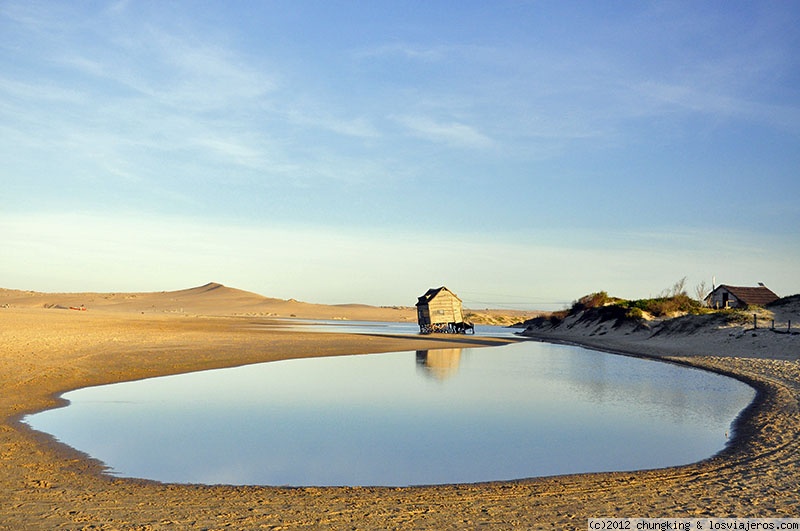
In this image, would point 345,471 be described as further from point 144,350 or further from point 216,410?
point 144,350

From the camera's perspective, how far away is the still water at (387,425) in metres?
10.0

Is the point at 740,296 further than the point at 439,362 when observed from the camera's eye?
Yes

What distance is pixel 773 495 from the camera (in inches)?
310

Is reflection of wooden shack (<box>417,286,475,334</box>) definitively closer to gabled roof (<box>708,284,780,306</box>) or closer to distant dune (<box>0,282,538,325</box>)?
gabled roof (<box>708,284,780,306</box>)

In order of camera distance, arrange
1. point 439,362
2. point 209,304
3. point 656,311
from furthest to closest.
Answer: point 209,304
point 656,311
point 439,362

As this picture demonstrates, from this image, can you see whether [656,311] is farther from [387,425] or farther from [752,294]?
[387,425]

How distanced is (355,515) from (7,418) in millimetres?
9557

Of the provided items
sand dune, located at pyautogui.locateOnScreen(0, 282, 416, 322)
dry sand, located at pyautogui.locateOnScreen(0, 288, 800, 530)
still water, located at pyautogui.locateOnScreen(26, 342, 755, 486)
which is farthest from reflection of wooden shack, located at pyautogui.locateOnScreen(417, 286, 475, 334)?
sand dune, located at pyautogui.locateOnScreen(0, 282, 416, 322)

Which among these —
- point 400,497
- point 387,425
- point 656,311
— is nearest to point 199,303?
point 656,311

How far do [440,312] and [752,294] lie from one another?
3172cm

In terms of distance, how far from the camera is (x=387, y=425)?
45.6 ft

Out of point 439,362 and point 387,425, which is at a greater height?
point 387,425

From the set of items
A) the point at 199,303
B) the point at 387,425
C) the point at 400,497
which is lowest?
the point at 387,425

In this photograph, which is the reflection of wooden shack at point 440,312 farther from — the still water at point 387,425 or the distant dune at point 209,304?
the distant dune at point 209,304
